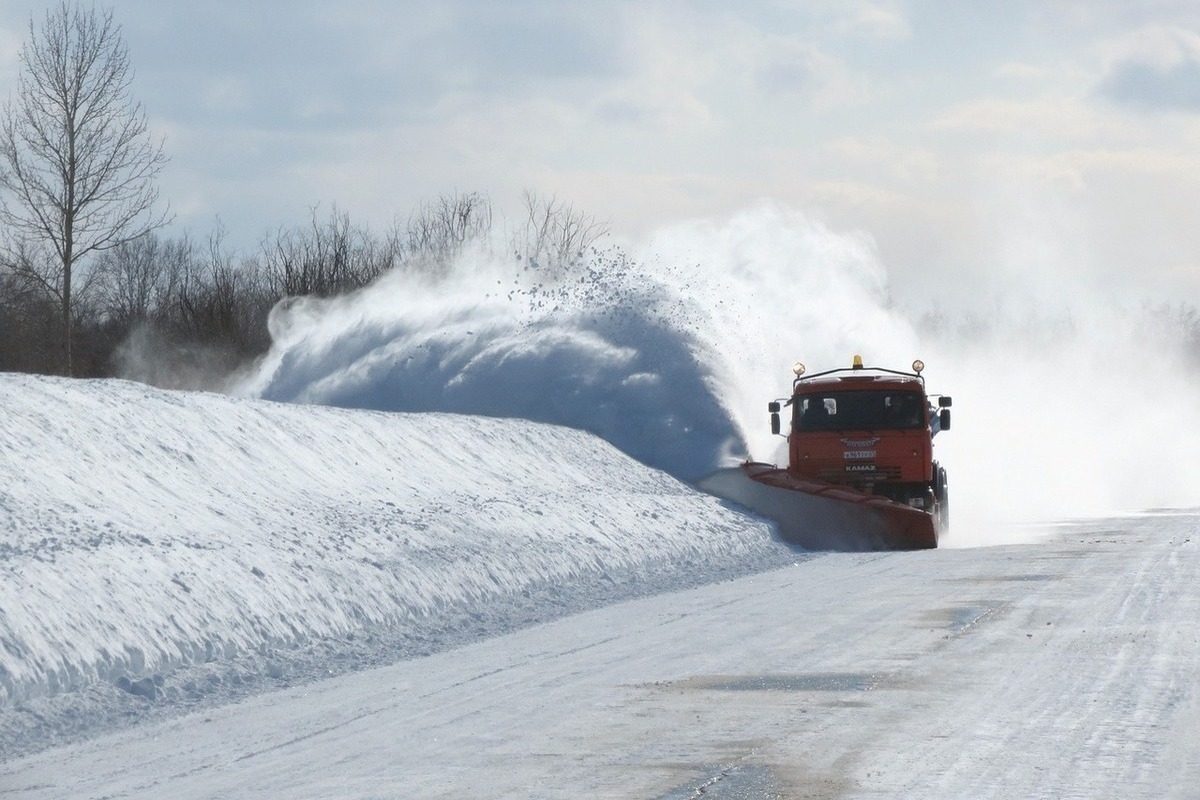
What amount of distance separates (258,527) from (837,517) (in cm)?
857

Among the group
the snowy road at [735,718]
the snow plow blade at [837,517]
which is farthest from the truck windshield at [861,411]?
the snowy road at [735,718]

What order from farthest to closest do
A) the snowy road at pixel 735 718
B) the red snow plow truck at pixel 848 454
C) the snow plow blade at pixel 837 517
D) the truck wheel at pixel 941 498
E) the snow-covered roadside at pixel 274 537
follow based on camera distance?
the truck wheel at pixel 941 498
the red snow plow truck at pixel 848 454
the snow plow blade at pixel 837 517
the snow-covered roadside at pixel 274 537
the snowy road at pixel 735 718

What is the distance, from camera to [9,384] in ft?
45.8

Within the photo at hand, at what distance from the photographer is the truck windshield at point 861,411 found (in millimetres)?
20594

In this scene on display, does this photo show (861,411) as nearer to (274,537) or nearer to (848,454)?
(848,454)

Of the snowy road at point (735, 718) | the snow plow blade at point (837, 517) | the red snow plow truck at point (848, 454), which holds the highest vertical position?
the red snow plow truck at point (848, 454)

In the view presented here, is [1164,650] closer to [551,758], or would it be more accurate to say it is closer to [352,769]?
[551,758]

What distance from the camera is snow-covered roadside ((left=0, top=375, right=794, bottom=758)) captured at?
918 cm

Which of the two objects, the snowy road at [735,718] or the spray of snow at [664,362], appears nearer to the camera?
the snowy road at [735,718]

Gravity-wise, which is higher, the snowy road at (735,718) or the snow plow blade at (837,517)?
the snow plow blade at (837,517)

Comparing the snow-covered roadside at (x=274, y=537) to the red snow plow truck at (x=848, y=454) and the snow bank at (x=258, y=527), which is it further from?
the red snow plow truck at (x=848, y=454)

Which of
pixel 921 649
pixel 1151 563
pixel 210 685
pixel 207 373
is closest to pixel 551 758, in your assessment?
pixel 210 685

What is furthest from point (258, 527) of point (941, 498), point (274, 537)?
point (941, 498)

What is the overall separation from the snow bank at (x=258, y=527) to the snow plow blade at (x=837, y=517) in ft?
1.72
